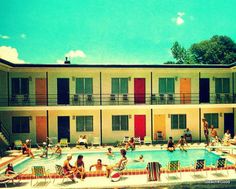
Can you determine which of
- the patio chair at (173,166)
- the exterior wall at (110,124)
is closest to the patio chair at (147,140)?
the exterior wall at (110,124)

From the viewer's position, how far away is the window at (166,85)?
910 inches

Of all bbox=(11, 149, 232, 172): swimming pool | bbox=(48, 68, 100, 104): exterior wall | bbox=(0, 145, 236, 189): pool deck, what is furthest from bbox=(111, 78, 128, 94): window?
bbox=(0, 145, 236, 189): pool deck

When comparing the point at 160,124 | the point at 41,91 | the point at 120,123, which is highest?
the point at 41,91

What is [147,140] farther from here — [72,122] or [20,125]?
[20,125]

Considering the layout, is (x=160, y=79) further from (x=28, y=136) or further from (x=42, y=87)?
(x=28, y=136)

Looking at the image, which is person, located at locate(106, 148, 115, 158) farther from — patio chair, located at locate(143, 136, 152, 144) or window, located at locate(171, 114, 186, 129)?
window, located at locate(171, 114, 186, 129)

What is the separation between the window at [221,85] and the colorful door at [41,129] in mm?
16836

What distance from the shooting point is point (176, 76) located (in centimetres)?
2320

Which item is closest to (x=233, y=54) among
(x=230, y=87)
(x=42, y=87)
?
(x=230, y=87)

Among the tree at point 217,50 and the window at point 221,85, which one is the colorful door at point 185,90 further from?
the tree at point 217,50

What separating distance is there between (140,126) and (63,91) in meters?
7.94

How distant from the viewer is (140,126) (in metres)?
22.8

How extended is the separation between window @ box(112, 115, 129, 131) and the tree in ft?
115

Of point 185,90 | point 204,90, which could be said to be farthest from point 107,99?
point 204,90
